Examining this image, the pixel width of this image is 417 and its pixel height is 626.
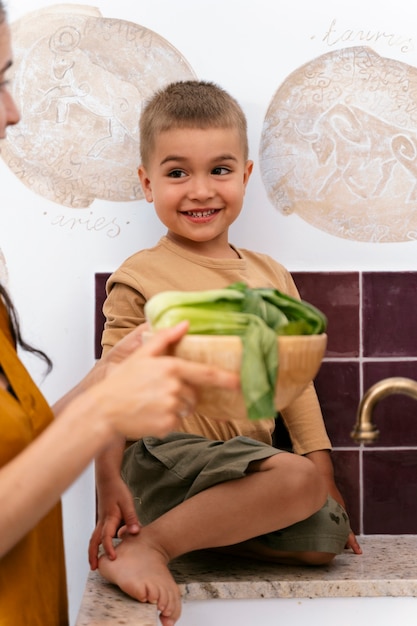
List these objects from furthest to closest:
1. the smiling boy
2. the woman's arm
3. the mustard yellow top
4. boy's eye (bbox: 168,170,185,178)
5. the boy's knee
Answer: boy's eye (bbox: 168,170,185,178) < the boy's knee < the smiling boy < the mustard yellow top < the woman's arm

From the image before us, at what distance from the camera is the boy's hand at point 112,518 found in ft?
4.23

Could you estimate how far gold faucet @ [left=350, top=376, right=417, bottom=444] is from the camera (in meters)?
1.07

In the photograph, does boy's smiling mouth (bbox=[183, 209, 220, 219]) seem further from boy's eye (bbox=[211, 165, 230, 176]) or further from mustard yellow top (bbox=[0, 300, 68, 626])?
mustard yellow top (bbox=[0, 300, 68, 626])

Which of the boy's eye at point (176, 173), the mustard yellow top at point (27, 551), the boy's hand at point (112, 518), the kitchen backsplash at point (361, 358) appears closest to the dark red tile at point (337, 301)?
the kitchen backsplash at point (361, 358)

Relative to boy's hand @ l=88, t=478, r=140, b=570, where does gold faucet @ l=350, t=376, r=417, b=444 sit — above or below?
above

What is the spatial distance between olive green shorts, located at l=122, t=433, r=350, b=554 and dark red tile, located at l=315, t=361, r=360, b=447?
19cm

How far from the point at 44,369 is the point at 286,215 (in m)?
0.55

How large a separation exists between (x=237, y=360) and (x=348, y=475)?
0.91m

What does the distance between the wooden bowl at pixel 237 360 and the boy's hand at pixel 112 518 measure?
17.3 inches

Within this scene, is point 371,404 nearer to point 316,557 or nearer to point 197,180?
point 316,557

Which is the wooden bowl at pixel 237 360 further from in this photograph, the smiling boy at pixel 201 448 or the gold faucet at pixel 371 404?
the smiling boy at pixel 201 448

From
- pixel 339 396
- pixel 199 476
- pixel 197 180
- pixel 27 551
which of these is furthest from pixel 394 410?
pixel 27 551

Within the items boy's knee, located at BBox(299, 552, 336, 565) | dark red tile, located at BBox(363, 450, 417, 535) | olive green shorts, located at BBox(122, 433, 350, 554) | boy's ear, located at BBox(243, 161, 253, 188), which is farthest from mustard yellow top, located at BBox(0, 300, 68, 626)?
dark red tile, located at BBox(363, 450, 417, 535)

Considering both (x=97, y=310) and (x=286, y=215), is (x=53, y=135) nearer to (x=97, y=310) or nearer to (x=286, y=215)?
(x=97, y=310)
